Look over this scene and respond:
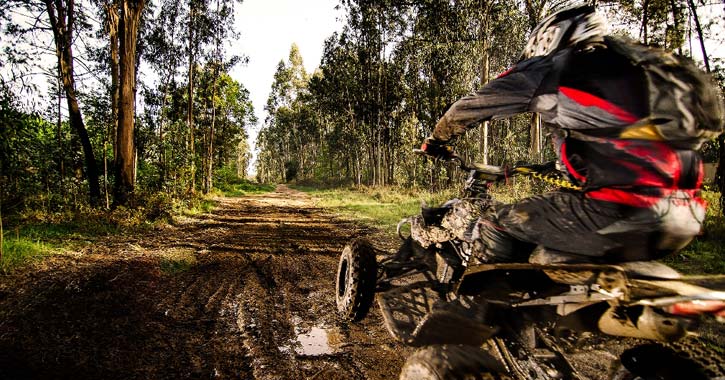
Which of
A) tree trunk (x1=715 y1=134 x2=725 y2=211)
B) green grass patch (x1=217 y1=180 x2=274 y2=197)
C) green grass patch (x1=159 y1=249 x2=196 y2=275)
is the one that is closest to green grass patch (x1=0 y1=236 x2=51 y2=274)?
green grass patch (x1=159 y1=249 x2=196 y2=275)

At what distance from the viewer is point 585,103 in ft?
5.25

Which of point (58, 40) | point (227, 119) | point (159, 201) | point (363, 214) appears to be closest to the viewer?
point (58, 40)

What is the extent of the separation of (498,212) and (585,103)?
69 centimetres

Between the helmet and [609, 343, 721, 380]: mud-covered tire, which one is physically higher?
the helmet

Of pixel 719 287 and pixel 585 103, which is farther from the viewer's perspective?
pixel 585 103

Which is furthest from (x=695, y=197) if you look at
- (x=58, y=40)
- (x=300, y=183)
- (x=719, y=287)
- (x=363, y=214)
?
(x=300, y=183)

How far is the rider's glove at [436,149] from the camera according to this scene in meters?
2.53

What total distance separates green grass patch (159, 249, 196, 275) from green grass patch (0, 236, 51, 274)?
1.75m

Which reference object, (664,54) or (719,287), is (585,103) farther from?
(719,287)

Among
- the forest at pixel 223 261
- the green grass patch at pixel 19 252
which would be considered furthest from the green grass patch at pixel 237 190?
the green grass patch at pixel 19 252

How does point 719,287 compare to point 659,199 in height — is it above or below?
below

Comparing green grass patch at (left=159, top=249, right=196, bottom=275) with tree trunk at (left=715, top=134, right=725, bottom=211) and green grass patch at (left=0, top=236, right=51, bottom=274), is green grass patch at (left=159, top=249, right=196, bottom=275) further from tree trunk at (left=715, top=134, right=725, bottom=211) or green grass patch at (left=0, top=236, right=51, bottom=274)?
tree trunk at (left=715, top=134, right=725, bottom=211)

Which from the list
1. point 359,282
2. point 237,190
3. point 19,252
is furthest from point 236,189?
point 359,282

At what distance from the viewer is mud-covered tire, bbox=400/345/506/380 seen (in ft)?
5.57
